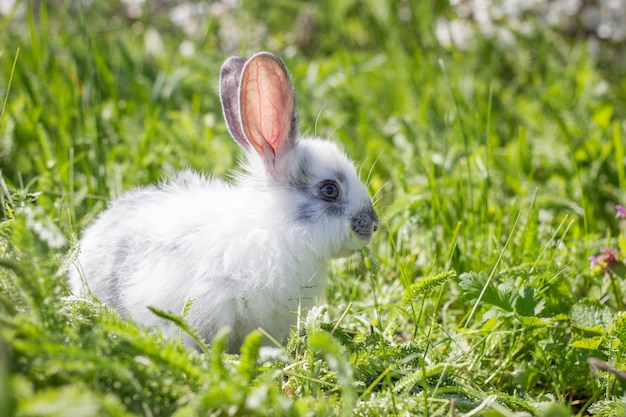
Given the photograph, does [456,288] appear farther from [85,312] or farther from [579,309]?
[85,312]

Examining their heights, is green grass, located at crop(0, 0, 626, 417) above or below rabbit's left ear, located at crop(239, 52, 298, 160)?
below

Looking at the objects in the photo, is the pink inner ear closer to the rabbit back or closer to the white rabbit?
the white rabbit

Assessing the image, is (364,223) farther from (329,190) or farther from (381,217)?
(381,217)

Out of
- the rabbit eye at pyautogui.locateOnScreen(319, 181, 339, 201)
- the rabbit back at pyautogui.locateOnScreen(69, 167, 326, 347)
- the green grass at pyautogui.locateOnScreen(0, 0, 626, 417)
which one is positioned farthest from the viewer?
the rabbit eye at pyautogui.locateOnScreen(319, 181, 339, 201)

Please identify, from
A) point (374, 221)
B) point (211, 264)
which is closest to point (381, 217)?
point (374, 221)

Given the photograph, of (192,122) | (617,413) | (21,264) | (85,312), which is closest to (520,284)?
(617,413)

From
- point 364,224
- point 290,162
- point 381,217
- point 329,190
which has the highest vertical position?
point 290,162

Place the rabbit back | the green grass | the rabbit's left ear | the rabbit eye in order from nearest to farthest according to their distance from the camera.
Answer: the green grass
the rabbit back
the rabbit's left ear
the rabbit eye

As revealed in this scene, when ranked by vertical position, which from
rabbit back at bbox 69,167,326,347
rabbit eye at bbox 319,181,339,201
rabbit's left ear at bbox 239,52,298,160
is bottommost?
rabbit back at bbox 69,167,326,347

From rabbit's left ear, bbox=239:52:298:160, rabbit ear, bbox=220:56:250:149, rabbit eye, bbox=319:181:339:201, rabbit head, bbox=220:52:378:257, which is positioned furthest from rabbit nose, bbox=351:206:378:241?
rabbit ear, bbox=220:56:250:149
